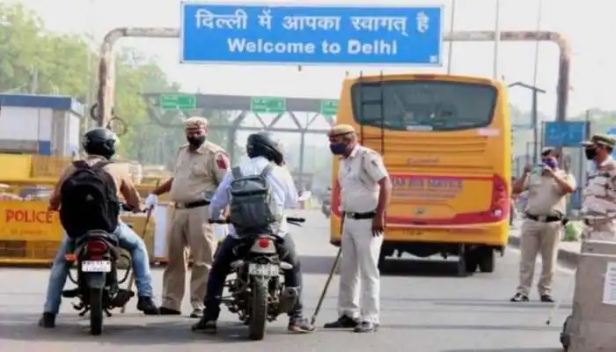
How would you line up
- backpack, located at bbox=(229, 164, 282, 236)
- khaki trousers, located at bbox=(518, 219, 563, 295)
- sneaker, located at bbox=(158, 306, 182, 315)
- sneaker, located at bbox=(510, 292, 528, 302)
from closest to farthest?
backpack, located at bbox=(229, 164, 282, 236) < sneaker, located at bbox=(158, 306, 182, 315) < khaki trousers, located at bbox=(518, 219, 563, 295) < sneaker, located at bbox=(510, 292, 528, 302)

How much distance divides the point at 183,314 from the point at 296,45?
15660mm

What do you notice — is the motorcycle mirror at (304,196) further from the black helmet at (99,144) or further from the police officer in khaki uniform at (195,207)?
the black helmet at (99,144)

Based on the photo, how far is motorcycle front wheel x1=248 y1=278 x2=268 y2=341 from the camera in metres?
10.2

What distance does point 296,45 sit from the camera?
90.1ft

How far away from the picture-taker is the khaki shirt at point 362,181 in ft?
36.7

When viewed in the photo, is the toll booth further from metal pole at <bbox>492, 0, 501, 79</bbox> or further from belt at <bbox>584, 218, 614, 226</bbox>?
belt at <bbox>584, 218, 614, 226</bbox>

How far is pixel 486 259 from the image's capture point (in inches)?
820

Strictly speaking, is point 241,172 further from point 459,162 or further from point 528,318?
point 459,162

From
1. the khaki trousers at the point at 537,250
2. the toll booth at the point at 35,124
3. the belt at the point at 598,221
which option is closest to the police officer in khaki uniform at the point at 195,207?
the belt at the point at 598,221

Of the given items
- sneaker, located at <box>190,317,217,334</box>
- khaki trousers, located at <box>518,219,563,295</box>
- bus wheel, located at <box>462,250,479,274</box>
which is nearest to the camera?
sneaker, located at <box>190,317,217,334</box>

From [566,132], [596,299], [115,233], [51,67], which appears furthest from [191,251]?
[51,67]

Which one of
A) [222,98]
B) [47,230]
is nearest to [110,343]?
[47,230]

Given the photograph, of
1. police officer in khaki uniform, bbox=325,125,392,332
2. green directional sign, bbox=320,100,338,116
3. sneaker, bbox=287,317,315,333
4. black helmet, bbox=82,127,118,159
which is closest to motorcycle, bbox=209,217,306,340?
sneaker, bbox=287,317,315,333

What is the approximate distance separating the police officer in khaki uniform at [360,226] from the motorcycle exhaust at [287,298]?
0.79 meters
